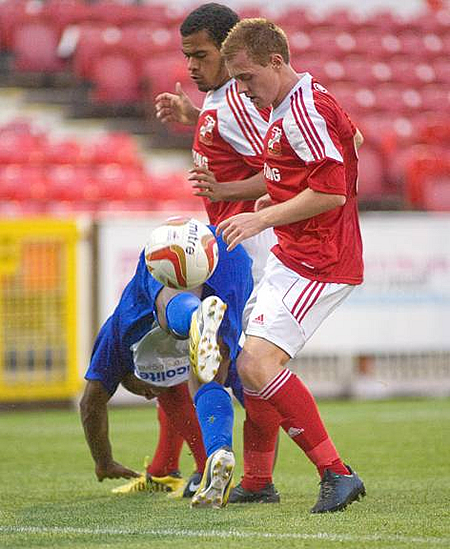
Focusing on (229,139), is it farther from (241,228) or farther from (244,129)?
(241,228)

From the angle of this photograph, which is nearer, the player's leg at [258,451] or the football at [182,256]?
the football at [182,256]

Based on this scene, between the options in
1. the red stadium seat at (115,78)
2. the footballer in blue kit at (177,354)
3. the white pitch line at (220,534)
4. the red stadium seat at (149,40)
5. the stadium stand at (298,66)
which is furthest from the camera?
the red stadium seat at (149,40)

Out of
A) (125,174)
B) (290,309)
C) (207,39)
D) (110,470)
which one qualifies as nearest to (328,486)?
(290,309)

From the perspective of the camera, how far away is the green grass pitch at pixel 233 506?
387 cm

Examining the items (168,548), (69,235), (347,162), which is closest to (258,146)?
(347,162)

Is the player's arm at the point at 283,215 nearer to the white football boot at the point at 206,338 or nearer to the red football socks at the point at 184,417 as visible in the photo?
the white football boot at the point at 206,338

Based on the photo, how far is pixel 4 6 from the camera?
15953 millimetres

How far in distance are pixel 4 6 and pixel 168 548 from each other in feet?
43.5

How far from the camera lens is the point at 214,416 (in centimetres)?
470

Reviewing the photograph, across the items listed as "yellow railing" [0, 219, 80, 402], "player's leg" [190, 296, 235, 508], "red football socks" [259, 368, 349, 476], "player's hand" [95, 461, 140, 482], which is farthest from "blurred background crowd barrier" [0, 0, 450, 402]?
"red football socks" [259, 368, 349, 476]

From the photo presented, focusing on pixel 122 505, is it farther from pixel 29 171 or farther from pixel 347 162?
pixel 29 171

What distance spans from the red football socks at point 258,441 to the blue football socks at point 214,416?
12.4 inches

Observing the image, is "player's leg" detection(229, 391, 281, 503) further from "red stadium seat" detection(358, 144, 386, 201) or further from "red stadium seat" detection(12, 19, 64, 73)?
"red stadium seat" detection(12, 19, 64, 73)

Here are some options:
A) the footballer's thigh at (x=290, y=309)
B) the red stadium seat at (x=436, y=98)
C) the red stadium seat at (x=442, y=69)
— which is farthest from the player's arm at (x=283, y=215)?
the red stadium seat at (x=442, y=69)
